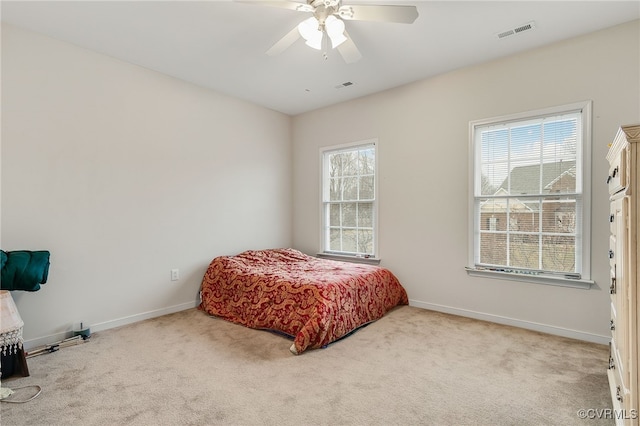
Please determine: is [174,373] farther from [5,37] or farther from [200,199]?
[5,37]

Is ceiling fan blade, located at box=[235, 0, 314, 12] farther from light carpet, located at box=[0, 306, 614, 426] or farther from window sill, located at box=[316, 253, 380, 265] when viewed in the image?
window sill, located at box=[316, 253, 380, 265]

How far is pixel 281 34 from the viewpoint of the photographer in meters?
2.80

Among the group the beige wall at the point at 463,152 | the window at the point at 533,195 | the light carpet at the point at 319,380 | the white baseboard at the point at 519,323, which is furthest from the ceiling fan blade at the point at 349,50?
the white baseboard at the point at 519,323

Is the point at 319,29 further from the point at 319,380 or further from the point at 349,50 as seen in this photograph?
the point at 319,380

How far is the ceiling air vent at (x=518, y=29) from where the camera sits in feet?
8.69

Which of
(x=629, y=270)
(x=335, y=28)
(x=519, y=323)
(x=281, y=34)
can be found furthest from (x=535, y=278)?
(x=281, y=34)

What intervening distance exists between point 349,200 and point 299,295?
1924mm

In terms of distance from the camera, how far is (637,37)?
8.50 feet

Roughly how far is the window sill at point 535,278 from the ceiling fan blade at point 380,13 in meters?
2.50

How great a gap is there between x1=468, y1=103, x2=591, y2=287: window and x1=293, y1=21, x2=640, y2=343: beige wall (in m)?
0.09

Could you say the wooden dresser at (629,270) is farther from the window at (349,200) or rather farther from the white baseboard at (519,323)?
the window at (349,200)

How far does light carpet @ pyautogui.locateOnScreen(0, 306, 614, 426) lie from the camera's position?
1.78 metres

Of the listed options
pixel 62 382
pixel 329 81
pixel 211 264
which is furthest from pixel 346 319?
pixel 329 81

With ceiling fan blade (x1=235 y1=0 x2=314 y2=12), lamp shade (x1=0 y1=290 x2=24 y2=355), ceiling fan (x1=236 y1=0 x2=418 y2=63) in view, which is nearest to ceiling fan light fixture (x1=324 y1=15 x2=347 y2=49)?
ceiling fan (x1=236 y1=0 x2=418 y2=63)
